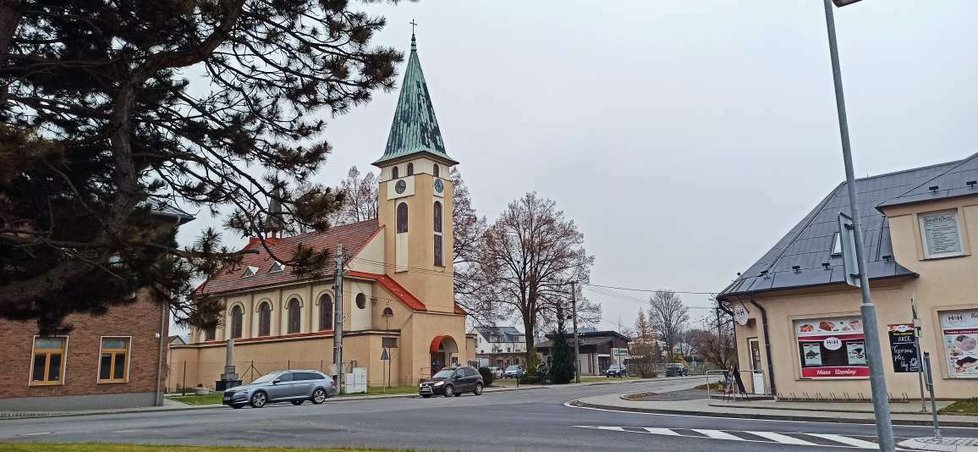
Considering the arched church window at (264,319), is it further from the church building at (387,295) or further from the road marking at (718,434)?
the road marking at (718,434)

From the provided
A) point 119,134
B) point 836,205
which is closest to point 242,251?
point 119,134

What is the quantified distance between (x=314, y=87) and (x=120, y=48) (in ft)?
8.24

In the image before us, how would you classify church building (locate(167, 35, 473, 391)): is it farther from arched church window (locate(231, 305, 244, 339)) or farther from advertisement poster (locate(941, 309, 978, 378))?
advertisement poster (locate(941, 309, 978, 378))

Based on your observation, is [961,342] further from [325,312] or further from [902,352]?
[325,312]

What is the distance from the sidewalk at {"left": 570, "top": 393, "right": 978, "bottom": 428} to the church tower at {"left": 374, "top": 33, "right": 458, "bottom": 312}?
23.1m

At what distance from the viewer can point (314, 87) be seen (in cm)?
1015

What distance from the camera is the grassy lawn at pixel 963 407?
17.3 metres

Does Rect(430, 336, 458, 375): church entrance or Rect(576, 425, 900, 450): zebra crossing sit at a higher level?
Rect(430, 336, 458, 375): church entrance

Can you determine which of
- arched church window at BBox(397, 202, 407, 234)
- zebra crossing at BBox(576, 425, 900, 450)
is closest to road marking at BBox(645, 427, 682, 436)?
zebra crossing at BBox(576, 425, 900, 450)

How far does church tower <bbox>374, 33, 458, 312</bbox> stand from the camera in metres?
46.0

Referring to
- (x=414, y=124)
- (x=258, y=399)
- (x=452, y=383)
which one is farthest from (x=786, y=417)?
(x=414, y=124)

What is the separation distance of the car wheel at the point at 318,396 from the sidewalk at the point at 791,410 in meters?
11.1

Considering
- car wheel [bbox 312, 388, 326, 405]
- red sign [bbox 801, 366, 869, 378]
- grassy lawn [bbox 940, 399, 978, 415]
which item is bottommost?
grassy lawn [bbox 940, 399, 978, 415]

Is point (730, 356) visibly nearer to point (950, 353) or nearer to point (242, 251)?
point (950, 353)
